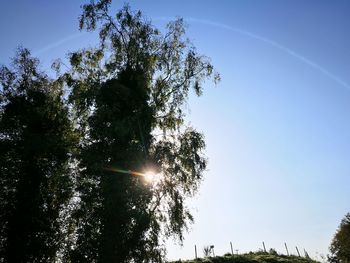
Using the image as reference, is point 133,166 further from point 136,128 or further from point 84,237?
point 84,237

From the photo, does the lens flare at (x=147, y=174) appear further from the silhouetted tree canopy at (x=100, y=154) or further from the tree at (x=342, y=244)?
the tree at (x=342, y=244)

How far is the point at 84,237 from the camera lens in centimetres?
1919

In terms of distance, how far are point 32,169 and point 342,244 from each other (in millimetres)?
33368

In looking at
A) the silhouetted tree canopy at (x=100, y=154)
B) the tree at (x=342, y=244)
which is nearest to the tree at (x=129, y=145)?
the silhouetted tree canopy at (x=100, y=154)

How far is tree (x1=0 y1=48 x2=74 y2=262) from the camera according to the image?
871 inches

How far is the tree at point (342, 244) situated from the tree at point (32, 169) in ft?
99.6

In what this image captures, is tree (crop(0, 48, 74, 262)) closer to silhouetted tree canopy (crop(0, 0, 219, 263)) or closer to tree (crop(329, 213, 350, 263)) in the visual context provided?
silhouetted tree canopy (crop(0, 0, 219, 263))

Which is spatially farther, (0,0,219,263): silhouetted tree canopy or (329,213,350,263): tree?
(329,213,350,263): tree

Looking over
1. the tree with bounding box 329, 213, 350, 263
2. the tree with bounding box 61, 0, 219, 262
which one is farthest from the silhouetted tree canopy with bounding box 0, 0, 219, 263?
the tree with bounding box 329, 213, 350, 263

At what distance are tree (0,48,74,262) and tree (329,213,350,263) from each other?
30349mm

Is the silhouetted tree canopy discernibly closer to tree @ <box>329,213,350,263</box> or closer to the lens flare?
the lens flare

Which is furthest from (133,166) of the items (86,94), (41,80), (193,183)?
(41,80)

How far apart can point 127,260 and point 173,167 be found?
21.5 ft

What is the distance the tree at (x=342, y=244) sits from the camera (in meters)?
35.7
